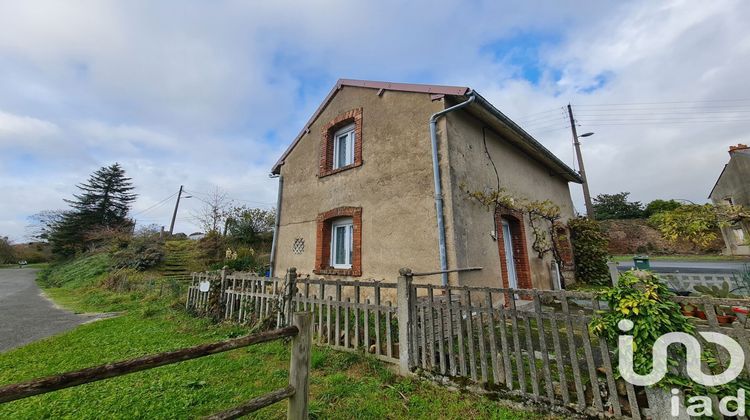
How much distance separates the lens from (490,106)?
6188 mm

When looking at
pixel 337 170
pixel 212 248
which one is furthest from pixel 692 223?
pixel 212 248

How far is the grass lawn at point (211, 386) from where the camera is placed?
2822 millimetres

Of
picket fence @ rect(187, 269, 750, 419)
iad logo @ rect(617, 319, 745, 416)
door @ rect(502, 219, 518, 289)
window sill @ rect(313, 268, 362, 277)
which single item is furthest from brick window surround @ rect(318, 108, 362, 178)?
iad logo @ rect(617, 319, 745, 416)

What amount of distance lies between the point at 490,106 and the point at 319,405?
612 centimetres

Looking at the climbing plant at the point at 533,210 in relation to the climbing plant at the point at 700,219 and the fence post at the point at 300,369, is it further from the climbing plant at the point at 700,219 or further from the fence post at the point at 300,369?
the fence post at the point at 300,369

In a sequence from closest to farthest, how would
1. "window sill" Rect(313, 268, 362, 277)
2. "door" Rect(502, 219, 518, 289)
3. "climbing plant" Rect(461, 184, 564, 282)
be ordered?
→ "climbing plant" Rect(461, 184, 564, 282) < "window sill" Rect(313, 268, 362, 277) < "door" Rect(502, 219, 518, 289)

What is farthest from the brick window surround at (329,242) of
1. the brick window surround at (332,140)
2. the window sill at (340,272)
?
the brick window surround at (332,140)

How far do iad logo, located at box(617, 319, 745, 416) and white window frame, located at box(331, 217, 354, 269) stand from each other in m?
5.56

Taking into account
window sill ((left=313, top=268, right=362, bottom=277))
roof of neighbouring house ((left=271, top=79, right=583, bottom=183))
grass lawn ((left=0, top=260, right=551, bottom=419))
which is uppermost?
roof of neighbouring house ((left=271, top=79, right=583, bottom=183))

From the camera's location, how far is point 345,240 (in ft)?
24.8

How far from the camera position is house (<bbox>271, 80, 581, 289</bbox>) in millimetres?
5688

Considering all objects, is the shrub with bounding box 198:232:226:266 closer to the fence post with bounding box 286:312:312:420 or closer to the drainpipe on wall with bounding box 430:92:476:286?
the drainpipe on wall with bounding box 430:92:476:286

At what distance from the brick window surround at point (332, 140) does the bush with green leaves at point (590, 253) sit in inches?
348

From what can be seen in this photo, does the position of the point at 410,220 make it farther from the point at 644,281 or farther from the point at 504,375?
the point at 644,281
